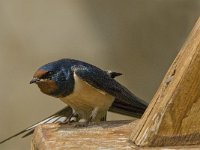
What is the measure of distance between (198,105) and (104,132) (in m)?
0.24

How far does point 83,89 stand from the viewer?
195 centimetres

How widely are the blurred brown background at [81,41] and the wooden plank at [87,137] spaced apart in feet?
5.80

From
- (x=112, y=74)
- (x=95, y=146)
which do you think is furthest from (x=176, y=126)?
(x=112, y=74)

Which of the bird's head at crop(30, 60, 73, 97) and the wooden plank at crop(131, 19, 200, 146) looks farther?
the bird's head at crop(30, 60, 73, 97)

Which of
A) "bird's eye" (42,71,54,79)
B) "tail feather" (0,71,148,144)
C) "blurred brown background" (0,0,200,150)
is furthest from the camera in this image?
"blurred brown background" (0,0,200,150)

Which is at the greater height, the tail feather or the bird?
the bird

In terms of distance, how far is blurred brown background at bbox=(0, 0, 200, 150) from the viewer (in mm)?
3385

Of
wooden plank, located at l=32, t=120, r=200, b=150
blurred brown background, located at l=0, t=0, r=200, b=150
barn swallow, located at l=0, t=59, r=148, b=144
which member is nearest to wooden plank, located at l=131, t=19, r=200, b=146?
wooden plank, located at l=32, t=120, r=200, b=150

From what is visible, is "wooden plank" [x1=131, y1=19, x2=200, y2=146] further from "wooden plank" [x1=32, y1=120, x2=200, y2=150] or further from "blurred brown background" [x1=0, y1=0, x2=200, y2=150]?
"blurred brown background" [x1=0, y1=0, x2=200, y2=150]

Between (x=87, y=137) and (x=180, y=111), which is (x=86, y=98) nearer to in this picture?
(x=87, y=137)

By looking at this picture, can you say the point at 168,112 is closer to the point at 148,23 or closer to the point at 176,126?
the point at 176,126

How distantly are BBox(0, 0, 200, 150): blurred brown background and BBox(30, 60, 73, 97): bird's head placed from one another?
1.41 m

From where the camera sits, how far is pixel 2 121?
3.41 meters

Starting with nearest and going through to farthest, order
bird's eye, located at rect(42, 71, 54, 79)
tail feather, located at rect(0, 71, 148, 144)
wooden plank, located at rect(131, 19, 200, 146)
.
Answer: wooden plank, located at rect(131, 19, 200, 146)
bird's eye, located at rect(42, 71, 54, 79)
tail feather, located at rect(0, 71, 148, 144)
